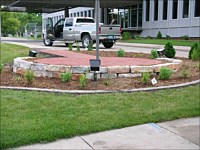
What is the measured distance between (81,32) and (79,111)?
17591 mm

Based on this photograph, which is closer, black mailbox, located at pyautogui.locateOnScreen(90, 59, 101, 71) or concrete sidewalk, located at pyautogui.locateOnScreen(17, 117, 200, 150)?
concrete sidewalk, located at pyautogui.locateOnScreen(17, 117, 200, 150)

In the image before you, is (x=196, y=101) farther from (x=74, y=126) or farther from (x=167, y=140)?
(x=74, y=126)

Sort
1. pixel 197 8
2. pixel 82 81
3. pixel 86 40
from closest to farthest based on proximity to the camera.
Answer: pixel 82 81 < pixel 86 40 < pixel 197 8

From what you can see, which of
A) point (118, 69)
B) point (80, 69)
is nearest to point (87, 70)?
point (80, 69)

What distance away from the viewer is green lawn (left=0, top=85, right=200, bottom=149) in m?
4.53

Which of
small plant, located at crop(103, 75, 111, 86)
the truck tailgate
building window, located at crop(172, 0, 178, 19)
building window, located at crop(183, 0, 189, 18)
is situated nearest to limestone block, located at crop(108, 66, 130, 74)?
small plant, located at crop(103, 75, 111, 86)

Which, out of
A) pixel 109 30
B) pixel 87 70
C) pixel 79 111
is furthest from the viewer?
pixel 109 30

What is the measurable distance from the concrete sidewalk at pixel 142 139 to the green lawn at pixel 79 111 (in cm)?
17

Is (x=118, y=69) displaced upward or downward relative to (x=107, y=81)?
upward

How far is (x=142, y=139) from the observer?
4.39 metres

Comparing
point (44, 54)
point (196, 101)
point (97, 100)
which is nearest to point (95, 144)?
Answer: point (97, 100)

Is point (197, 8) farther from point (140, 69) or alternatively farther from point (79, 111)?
point (79, 111)

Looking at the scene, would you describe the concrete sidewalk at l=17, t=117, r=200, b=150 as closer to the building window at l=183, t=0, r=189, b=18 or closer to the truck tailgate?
the truck tailgate

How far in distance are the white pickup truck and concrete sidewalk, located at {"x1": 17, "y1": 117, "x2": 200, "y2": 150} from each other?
52.6 feet
